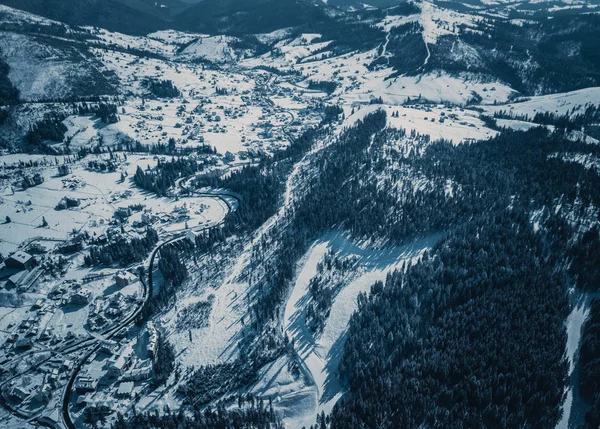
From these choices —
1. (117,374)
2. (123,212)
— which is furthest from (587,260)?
(123,212)

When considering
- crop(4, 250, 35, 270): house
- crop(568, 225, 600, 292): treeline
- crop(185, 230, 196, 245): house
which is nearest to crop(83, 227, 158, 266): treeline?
crop(185, 230, 196, 245): house

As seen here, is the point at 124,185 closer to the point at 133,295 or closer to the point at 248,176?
the point at 248,176

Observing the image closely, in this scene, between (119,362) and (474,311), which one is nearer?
(474,311)

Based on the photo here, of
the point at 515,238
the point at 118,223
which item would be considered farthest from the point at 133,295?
the point at 515,238

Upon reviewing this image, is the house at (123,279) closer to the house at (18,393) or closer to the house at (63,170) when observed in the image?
the house at (18,393)

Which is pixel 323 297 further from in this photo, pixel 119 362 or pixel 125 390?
pixel 119 362

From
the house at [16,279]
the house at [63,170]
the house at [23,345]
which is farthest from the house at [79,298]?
the house at [63,170]
